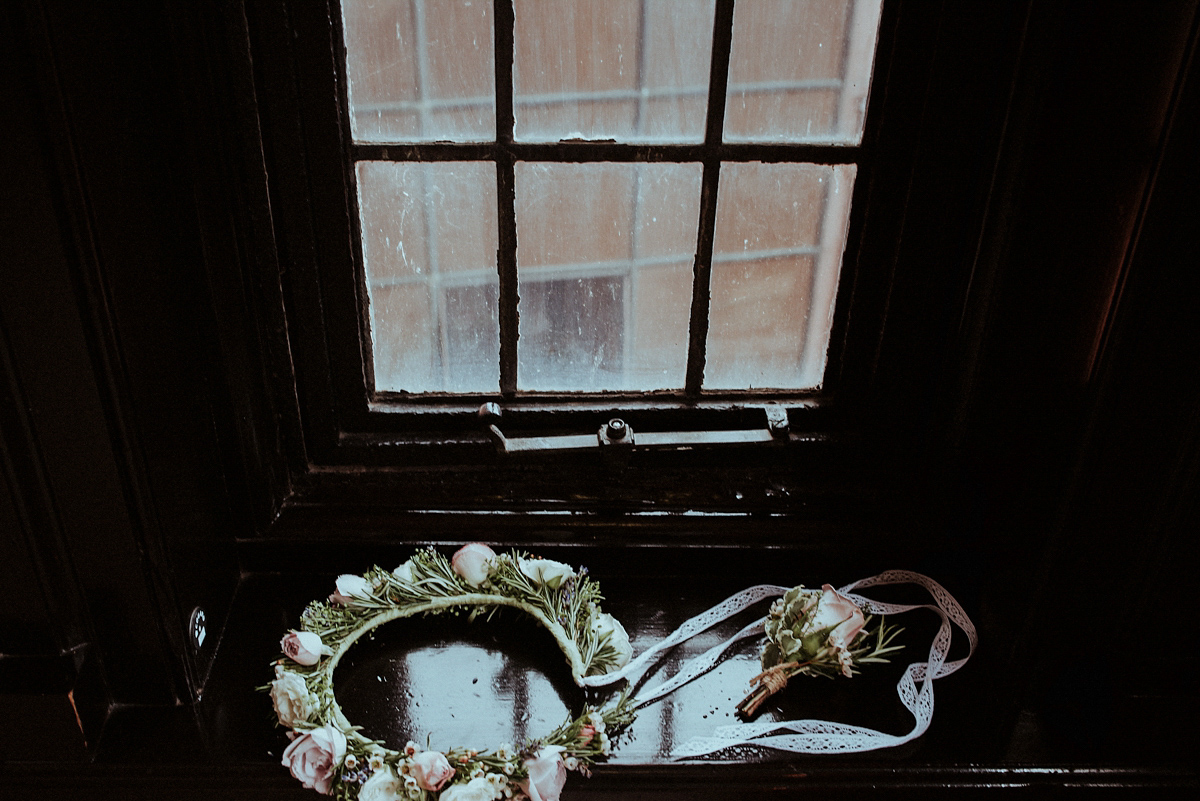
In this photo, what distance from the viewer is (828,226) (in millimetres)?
983

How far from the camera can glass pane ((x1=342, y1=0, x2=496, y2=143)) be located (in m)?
0.87

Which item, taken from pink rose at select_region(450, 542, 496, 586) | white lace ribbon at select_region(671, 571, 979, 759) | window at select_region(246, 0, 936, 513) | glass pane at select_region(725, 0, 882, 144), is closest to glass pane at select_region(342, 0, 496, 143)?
window at select_region(246, 0, 936, 513)

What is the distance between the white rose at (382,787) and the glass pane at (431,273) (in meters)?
0.44

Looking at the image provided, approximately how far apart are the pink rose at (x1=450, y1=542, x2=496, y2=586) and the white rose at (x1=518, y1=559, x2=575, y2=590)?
0.04 metres

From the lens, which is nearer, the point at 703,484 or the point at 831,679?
the point at 831,679

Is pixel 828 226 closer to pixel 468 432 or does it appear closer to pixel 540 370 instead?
pixel 540 370

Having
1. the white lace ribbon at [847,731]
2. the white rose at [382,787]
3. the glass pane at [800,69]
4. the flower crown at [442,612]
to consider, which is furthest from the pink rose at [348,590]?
the glass pane at [800,69]

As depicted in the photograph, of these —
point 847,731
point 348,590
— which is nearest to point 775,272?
point 847,731

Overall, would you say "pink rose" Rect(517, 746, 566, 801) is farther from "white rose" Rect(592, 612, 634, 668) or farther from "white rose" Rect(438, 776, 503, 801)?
"white rose" Rect(592, 612, 634, 668)

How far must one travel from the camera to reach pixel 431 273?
3.24 feet

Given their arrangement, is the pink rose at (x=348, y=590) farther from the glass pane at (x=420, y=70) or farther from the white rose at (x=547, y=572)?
the glass pane at (x=420, y=70)

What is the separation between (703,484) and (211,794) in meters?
0.62

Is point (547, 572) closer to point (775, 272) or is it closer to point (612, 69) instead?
point (775, 272)

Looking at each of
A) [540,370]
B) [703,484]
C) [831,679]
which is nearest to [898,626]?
[831,679]
